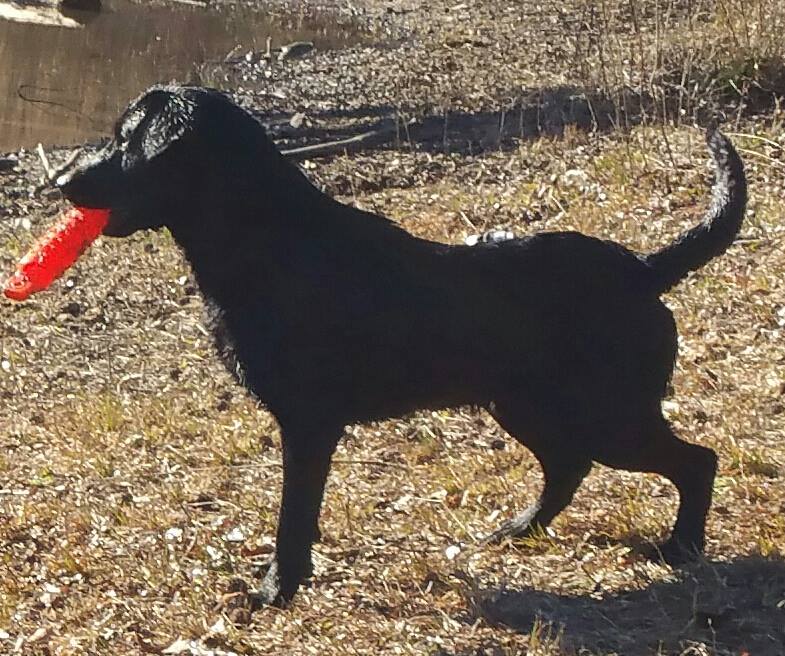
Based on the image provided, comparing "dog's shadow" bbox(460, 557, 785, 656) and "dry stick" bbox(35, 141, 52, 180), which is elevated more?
"dry stick" bbox(35, 141, 52, 180)

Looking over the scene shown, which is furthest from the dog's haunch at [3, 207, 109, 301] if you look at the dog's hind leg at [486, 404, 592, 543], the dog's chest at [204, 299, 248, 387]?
the dog's hind leg at [486, 404, 592, 543]

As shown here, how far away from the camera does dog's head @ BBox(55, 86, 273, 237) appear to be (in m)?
4.08

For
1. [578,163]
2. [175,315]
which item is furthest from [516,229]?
[175,315]

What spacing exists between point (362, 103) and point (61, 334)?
598cm

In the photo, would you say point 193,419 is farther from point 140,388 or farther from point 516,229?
point 516,229

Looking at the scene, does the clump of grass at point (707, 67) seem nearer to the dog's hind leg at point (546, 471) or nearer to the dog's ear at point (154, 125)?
the dog's hind leg at point (546, 471)

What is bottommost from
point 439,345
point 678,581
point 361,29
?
point 678,581

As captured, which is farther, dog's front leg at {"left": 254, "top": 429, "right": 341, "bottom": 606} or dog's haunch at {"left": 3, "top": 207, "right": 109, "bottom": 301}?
dog's haunch at {"left": 3, "top": 207, "right": 109, "bottom": 301}

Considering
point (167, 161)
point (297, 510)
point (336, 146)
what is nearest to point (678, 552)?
point (297, 510)

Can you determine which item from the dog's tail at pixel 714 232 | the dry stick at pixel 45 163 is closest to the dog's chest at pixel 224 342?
the dog's tail at pixel 714 232

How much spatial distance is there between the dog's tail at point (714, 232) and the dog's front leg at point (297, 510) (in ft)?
3.85

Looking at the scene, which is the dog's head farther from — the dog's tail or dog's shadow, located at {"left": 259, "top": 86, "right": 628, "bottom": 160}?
dog's shadow, located at {"left": 259, "top": 86, "right": 628, "bottom": 160}

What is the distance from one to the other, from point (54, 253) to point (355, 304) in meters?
1.12

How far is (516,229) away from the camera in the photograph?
28.1 ft
